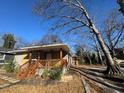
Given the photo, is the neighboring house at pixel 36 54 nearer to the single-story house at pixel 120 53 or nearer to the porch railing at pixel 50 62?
the porch railing at pixel 50 62

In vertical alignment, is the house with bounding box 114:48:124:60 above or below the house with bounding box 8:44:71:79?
above

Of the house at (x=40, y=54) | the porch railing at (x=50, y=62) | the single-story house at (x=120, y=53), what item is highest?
the single-story house at (x=120, y=53)

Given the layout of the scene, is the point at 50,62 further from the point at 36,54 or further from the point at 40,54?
the point at 40,54

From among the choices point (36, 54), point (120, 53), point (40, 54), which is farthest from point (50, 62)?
point (120, 53)

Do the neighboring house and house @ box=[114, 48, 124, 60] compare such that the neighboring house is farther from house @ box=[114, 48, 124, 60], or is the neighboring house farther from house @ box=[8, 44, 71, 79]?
house @ box=[114, 48, 124, 60]

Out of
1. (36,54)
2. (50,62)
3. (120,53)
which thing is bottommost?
(50,62)

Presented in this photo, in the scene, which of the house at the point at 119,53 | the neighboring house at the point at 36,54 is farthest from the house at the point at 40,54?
the house at the point at 119,53

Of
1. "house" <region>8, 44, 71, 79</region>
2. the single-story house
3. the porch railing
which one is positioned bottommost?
the porch railing

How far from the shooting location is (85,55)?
5231 cm

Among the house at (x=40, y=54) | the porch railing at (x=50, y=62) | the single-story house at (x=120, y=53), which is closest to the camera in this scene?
the porch railing at (x=50, y=62)

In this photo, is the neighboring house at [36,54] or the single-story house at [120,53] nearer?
the neighboring house at [36,54]

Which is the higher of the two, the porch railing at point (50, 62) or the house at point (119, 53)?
the house at point (119, 53)

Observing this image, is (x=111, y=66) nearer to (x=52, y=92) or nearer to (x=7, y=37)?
(x=52, y=92)

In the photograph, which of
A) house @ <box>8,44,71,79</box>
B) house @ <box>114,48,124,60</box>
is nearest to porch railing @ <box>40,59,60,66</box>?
house @ <box>8,44,71,79</box>
